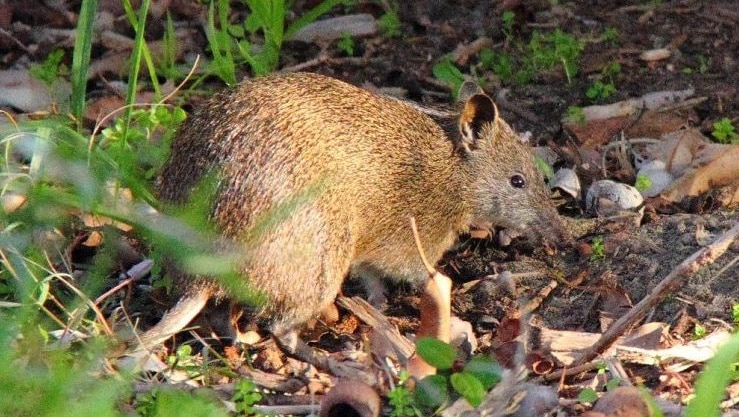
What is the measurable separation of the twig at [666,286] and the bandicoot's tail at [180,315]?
1.50 meters

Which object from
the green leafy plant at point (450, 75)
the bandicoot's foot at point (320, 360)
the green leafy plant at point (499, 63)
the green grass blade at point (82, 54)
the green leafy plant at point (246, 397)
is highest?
the green grass blade at point (82, 54)

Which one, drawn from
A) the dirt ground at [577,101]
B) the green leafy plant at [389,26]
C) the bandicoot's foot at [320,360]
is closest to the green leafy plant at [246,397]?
the bandicoot's foot at [320,360]

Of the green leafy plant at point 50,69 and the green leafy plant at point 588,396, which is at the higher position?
the green leafy plant at point 50,69

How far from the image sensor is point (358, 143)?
4.98 metres

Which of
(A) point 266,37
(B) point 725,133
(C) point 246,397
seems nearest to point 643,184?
(B) point 725,133

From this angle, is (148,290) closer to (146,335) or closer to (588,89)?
(146,335)

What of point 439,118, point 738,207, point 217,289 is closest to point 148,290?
point 217,289

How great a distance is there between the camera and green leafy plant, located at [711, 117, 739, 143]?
608cm

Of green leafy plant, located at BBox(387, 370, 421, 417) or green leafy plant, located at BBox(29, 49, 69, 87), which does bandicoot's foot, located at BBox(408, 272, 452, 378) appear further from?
green leafy plant, located at BBox(29, 49, 69, 87)

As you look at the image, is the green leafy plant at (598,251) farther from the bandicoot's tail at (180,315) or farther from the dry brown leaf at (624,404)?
the bandicoot's tail at (180,315)

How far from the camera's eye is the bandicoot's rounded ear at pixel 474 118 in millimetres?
5262

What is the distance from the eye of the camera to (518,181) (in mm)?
5496

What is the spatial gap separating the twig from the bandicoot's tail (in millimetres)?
1502

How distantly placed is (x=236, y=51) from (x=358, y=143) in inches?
84.0
